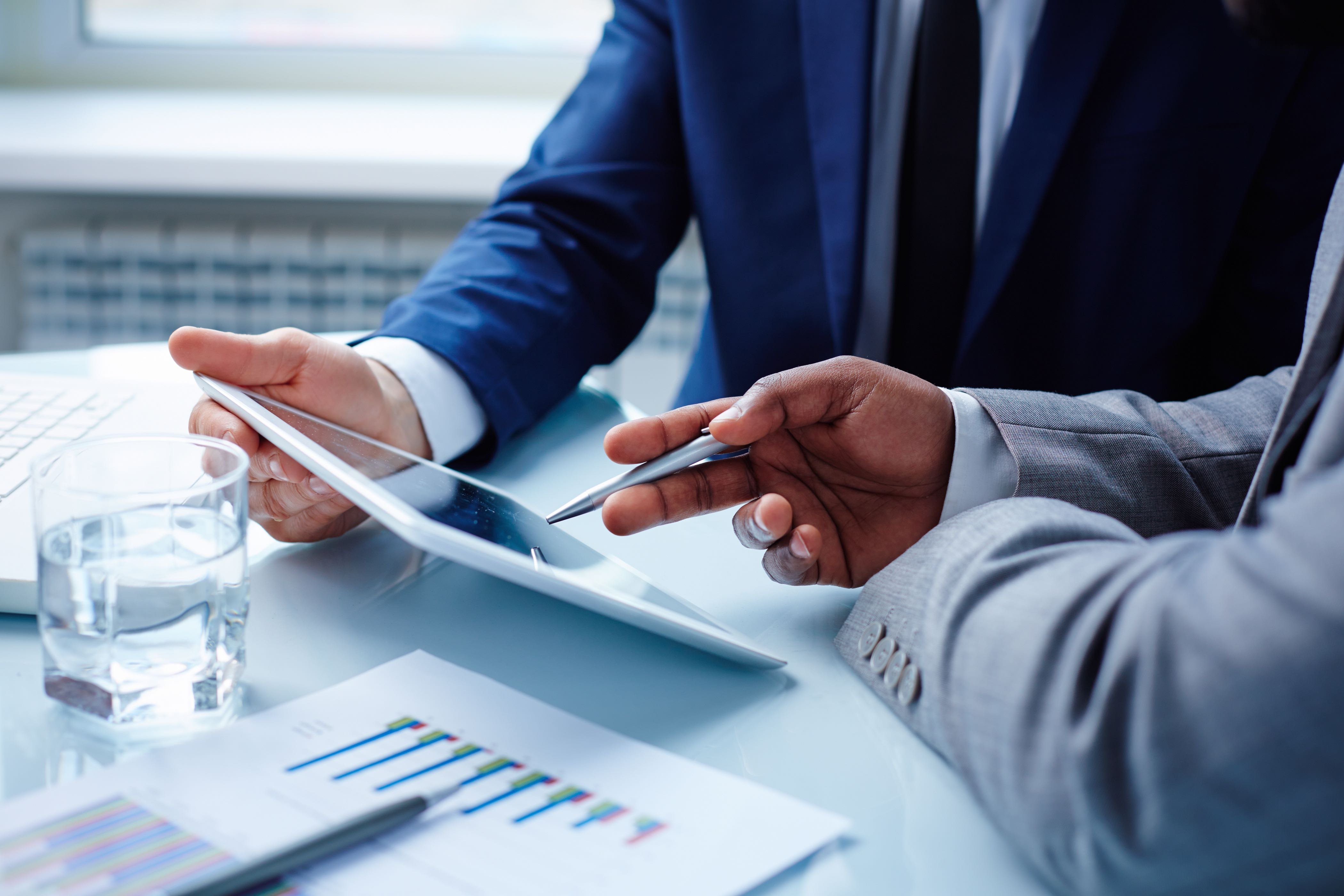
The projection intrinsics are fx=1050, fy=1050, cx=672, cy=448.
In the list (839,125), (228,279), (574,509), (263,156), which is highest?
(839,125)

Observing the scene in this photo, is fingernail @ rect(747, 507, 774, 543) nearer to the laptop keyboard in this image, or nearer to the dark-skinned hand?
the dark-skinned hand

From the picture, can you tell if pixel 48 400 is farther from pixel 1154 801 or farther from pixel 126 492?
pixel 1154 801

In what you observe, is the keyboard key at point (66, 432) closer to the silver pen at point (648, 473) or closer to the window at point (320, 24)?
the silver pen at point (648, 473)

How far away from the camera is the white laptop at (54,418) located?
618mm

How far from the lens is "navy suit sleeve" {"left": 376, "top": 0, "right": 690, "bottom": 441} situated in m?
0.85

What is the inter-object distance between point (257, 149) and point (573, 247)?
0.91 metres

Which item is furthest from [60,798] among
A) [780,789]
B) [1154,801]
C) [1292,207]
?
[1292,207]

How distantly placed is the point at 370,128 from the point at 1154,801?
5.65 ft

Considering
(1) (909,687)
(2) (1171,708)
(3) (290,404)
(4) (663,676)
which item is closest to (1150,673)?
(2) (1171,708)

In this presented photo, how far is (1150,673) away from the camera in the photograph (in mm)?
365

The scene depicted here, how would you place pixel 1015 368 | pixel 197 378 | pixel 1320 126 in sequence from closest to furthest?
pixel 197 378 < pixel 1320 126 < pixel 1015 368

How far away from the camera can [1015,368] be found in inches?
42.6

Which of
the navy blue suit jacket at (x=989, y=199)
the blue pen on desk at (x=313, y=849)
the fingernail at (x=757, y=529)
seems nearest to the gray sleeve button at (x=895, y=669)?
the fingernail at (x=757, y=529)

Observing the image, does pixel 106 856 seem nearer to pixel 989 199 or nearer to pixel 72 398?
pixel 72 398
